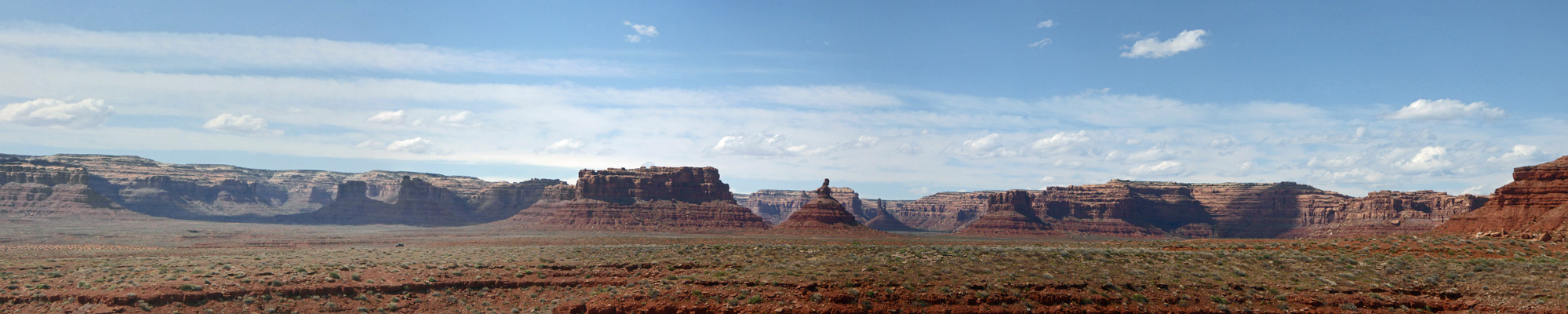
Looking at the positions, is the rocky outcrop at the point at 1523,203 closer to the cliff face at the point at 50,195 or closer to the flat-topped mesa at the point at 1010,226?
the flat-topped mesa at the point at 1010,226

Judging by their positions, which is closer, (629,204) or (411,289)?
(411,289)

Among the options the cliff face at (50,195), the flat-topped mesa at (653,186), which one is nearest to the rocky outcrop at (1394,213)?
the flat-topped mesa at (653,186)

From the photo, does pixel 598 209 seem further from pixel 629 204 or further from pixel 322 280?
pixel 322 280

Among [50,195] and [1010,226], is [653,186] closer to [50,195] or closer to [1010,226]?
[1010,226]

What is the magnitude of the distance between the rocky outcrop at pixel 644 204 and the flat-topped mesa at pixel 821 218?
11.1 meters

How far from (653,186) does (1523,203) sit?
481 feet

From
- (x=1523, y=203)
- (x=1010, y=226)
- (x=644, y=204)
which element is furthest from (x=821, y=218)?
(x=1523, y=203)

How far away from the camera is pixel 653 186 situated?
18500cm

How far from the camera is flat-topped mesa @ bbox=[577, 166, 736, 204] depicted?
183 metres

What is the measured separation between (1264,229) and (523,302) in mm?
201373

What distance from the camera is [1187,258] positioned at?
4041 centimetres

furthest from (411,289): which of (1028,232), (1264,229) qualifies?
(1264,229)

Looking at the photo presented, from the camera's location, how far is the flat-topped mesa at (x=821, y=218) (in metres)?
153

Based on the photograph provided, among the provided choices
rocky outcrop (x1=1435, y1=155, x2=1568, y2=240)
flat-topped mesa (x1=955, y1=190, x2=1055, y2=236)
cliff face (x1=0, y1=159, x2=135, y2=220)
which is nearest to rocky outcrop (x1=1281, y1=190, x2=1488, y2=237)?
flat-topped mesa (x1=955, y1=190, x2=1055, y2=236)
